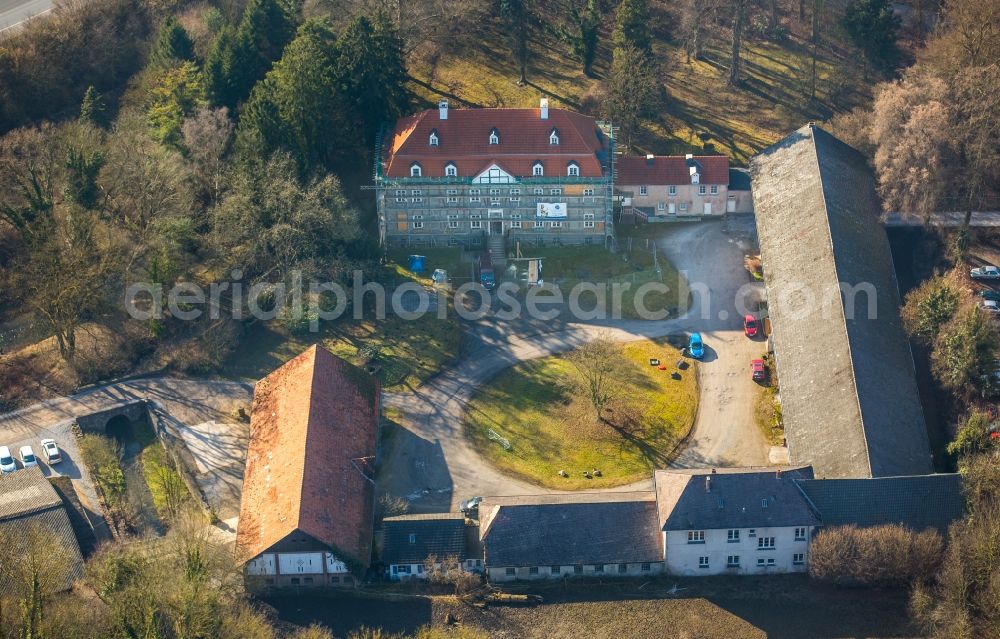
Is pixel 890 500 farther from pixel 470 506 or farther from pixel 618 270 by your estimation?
pixel 618 270

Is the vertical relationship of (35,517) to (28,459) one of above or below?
below

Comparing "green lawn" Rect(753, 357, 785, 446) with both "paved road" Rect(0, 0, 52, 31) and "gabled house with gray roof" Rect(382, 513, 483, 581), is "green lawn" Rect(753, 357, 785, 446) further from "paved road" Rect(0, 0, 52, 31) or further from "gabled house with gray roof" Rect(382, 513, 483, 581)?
"paved road" Rect(0, 0, 52, 31)

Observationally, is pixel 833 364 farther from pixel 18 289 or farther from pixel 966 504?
pixel 18 289

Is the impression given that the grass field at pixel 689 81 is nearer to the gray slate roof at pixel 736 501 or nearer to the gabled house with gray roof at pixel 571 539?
the gray slate roof at pixel 736 501

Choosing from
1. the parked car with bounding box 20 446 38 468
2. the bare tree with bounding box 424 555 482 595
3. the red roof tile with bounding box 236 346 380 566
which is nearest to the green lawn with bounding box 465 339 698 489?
the red roof tile with bounding box 236 346 380 566

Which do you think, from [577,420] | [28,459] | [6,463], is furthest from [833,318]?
[6,463]

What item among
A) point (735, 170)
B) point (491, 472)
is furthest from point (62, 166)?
point (735, 170)
